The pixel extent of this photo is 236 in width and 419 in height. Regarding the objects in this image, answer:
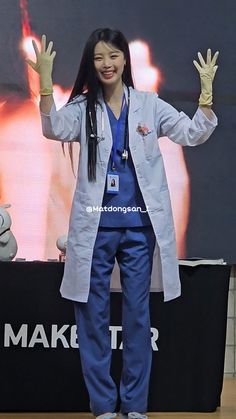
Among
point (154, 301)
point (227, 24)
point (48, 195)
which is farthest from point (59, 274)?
point (227, 24)

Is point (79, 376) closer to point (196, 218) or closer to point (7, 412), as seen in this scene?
point (7, 412)

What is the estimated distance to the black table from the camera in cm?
377

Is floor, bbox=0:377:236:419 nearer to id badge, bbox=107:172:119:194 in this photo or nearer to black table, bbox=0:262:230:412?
black table, bbox=0:262:230:412

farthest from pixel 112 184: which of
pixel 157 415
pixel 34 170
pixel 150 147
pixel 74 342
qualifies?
pixel 34 170

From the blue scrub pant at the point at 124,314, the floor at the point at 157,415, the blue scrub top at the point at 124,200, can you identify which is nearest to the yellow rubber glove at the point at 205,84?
the blue scrub top at the point at 124,200

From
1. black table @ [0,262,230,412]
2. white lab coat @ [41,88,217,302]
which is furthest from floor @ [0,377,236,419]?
white lab coat @ [41,88,217,302]

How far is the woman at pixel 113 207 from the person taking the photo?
3.21 m

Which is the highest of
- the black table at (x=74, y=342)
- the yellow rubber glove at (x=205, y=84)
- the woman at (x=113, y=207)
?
the yellow rubber glove at (x=205, y=84)

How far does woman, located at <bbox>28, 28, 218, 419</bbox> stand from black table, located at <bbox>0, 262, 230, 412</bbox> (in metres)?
0.49

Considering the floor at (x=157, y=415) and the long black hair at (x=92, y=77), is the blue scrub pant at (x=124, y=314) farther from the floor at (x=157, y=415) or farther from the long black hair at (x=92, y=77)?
the floor at (x=157, y=415)

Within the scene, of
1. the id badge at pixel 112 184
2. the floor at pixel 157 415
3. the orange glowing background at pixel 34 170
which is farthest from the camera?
the orange glowing background at pixel 34 170

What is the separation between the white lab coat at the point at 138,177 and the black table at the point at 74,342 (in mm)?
497

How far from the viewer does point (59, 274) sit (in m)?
3.75

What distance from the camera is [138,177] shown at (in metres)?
3.22
